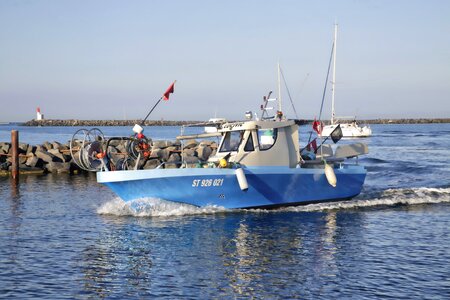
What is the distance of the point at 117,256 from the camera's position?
46.2ft

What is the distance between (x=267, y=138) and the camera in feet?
65.5

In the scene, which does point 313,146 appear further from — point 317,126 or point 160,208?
point 160,208

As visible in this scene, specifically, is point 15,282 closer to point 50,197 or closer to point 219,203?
point 219,203

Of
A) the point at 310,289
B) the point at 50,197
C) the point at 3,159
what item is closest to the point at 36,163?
the point at 3,159

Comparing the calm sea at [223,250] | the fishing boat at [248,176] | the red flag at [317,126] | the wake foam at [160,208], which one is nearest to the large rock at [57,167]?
the calm sea at [223,250]

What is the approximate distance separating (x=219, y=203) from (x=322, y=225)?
3279 mm

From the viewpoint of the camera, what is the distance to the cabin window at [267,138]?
19828mm

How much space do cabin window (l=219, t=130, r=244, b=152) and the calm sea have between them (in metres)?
2.18

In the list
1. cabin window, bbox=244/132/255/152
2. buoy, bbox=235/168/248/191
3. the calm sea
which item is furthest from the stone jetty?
buoy, bbox=235/168/248/191

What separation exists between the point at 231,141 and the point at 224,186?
6.60 feet

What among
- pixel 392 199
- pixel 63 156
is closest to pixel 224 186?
pixel 392 199

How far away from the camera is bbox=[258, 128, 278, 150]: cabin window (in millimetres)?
19828

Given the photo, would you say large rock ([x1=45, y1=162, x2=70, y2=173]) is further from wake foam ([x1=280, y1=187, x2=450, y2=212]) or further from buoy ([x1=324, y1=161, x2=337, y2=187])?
buoy ([x1=324, y1=161, x2=337, y2=187])

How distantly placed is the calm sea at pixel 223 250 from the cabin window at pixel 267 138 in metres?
2.12
